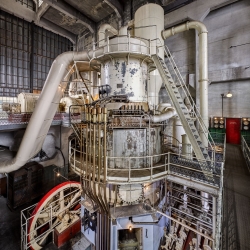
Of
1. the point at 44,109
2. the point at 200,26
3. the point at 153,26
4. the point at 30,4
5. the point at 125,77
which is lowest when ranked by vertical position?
the point at 44,109

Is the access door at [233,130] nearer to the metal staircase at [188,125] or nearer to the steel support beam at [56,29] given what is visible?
the metal staircase at [188,125]

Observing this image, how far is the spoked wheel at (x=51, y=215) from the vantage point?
7.22m

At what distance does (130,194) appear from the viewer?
5883mm

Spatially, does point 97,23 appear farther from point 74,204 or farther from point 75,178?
point 74,204

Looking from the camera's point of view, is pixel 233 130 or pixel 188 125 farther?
pixel 233 130

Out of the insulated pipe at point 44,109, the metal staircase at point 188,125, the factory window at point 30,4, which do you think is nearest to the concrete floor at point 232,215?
the metal staircase at point 188,125

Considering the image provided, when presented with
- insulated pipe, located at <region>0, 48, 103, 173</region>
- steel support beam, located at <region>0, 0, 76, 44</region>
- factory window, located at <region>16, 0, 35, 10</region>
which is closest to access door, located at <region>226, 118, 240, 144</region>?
insulated pipe, located at <region>0, 48, 103, 173</region>

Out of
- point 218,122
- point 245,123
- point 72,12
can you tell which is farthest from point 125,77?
point 72,12

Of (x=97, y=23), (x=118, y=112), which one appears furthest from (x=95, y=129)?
(x=97, y=23)

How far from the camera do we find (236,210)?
193 inches

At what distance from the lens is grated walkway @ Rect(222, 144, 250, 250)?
412 cm

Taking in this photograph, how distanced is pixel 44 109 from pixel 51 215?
17.8 ft

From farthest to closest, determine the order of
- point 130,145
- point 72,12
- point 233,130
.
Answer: point 72,12, point 233,130, point 130,145

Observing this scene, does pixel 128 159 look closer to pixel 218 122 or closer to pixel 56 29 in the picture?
pixel 218 122
